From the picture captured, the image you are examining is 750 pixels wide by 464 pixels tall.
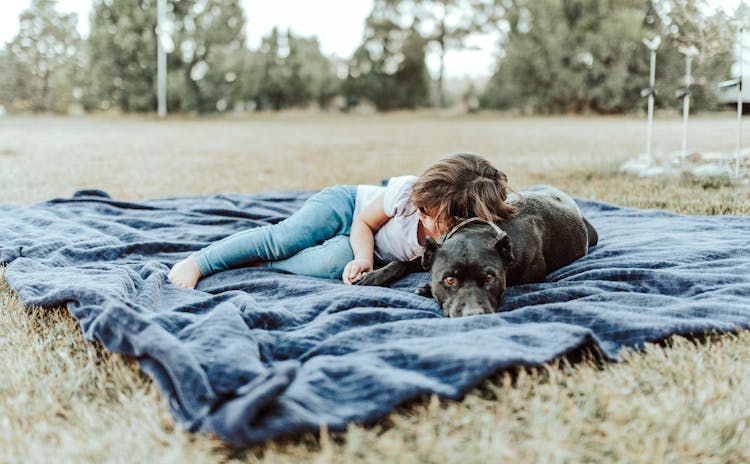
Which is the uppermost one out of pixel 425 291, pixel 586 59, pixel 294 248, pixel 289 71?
pixel 586 59

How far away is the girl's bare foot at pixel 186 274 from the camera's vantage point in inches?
125

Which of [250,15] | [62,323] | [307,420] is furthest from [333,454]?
[250,15]

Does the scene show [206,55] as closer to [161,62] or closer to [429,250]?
[161,62]

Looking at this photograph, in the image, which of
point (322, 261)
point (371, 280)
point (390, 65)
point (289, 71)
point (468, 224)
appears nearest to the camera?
point (468, 224)

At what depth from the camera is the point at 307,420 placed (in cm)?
173

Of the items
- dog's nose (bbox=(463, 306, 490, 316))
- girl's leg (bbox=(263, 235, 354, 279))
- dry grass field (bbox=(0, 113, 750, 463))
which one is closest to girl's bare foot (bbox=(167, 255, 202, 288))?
girl's leg (bbox=(263, 235, 354, 279))

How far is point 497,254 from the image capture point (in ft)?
8.89

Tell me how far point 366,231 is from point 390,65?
26908 millimetres

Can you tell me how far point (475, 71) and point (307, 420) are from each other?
30.4 meters

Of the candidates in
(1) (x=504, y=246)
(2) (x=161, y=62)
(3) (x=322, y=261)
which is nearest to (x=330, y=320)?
(1) (x=504, y=246)

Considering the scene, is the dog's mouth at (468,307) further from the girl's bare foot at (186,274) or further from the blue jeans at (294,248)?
the girl's bare foot at (186,274)

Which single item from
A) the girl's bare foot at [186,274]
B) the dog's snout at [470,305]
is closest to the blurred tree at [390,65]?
the girl's bare foot at [186,274]

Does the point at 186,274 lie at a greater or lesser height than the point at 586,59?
lesser

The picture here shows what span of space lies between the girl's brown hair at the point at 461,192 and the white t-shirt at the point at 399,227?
0.26 metres
